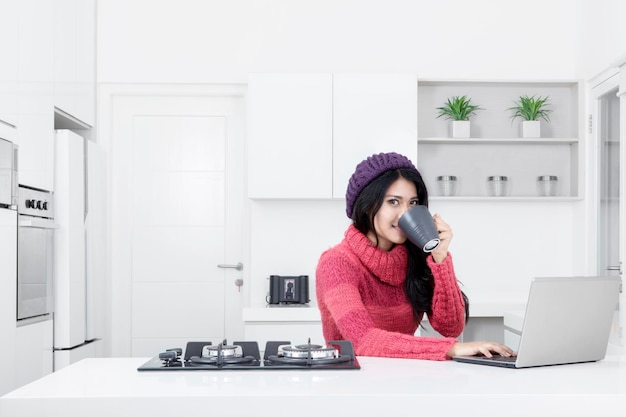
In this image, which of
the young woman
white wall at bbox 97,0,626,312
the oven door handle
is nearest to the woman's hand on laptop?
the young woman

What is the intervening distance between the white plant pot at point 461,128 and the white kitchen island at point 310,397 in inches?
120

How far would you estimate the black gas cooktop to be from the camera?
1.54 meters

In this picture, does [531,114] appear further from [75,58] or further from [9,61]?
[9,61]

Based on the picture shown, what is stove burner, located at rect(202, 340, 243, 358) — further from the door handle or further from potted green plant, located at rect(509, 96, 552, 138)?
potted green plant, located at rect(509, 96, 552, 138)

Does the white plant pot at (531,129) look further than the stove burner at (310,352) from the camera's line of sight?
Yes

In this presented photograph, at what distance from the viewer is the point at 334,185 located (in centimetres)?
416

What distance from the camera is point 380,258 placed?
7.20 ft

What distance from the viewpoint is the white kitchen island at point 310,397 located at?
1.28 m

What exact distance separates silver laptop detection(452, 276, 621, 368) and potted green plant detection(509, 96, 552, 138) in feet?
9.17

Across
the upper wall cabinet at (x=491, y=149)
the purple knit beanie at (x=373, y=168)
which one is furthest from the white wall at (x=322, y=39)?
the purple knit beanie at (x=373, y=168)

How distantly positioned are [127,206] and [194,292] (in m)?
0.66

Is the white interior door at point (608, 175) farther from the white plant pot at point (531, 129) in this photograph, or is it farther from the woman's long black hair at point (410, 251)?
the woman's long black hair at point (410, 251)

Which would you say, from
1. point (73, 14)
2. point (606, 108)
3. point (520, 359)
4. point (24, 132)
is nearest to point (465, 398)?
point (520, 359)

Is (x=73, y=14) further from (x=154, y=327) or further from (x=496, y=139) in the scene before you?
(x=496, y=139)
